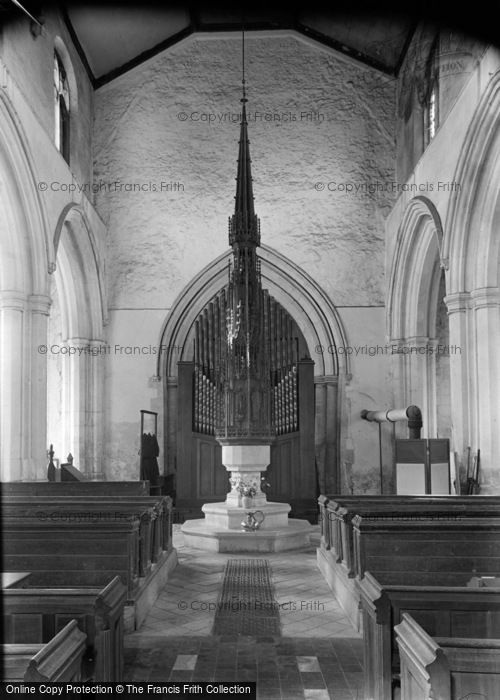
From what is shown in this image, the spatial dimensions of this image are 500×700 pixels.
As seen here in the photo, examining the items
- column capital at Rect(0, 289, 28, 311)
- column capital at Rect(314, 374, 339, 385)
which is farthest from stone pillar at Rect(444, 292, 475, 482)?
column capital at Rect(0, 289, 28, 311)

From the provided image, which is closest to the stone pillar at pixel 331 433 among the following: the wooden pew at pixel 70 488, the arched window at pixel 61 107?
the wooden pew at pixel 70 488

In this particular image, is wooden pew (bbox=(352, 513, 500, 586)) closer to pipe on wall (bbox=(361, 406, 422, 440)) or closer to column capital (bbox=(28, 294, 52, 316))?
pipe on wall (bbox=(361, 406, 422, 440))

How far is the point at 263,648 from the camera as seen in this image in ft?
14.4

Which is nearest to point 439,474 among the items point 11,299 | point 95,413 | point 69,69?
point 11,299

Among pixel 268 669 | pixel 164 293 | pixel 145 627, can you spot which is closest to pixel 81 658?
pixel 268 669

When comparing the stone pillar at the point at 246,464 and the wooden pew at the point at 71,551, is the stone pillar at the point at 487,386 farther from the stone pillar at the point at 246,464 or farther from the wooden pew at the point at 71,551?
the wooden pew at the point at 71,551

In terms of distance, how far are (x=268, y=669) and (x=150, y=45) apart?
1001 centimetres

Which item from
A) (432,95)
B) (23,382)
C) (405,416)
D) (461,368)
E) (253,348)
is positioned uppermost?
(432,95)

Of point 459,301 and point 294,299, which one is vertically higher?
point 294,299

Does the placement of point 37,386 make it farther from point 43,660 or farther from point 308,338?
point 43,660

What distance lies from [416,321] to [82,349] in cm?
530

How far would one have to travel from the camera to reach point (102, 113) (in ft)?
39.8

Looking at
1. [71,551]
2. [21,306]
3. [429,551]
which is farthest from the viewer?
[21,306]

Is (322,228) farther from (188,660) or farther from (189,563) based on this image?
(188,660)
